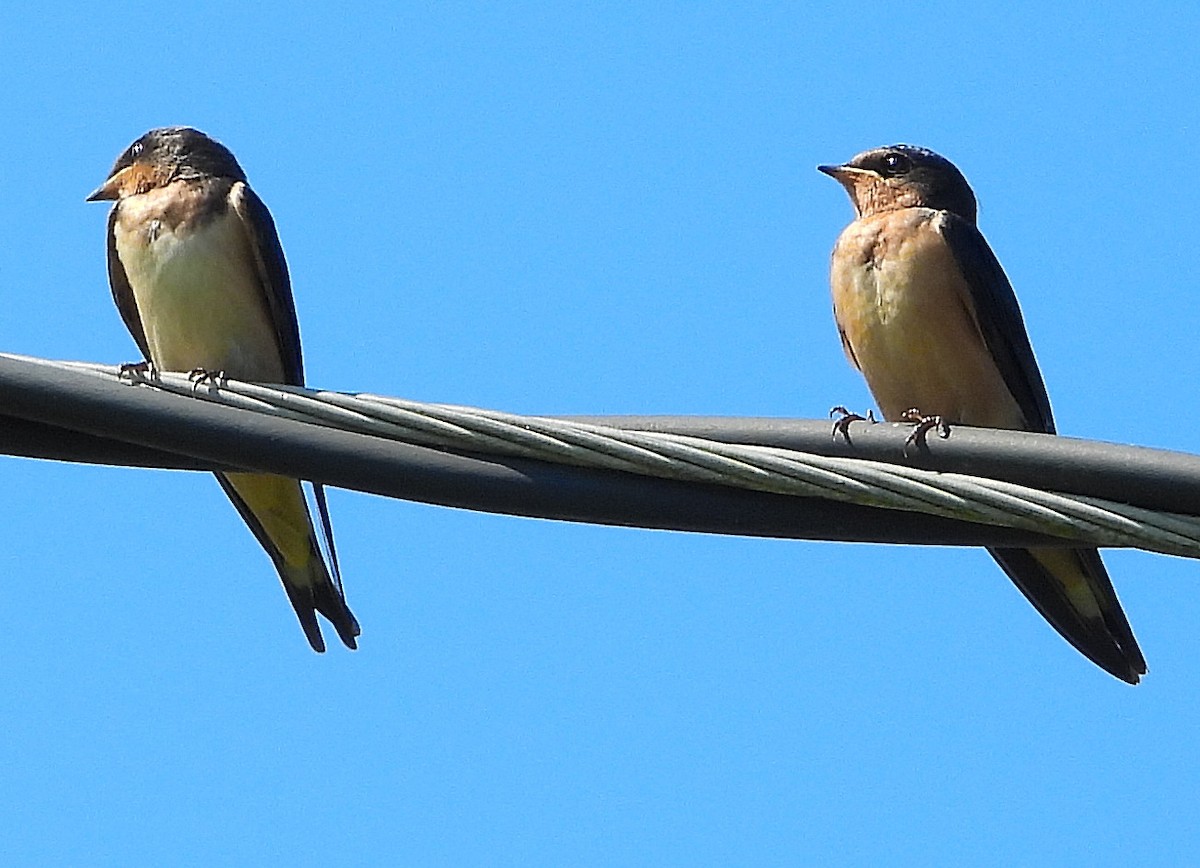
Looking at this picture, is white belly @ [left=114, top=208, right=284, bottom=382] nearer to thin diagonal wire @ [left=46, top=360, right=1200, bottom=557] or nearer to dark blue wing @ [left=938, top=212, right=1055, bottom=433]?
dark blue wing @ [left=938, top=212, right=1055, bottom=433]

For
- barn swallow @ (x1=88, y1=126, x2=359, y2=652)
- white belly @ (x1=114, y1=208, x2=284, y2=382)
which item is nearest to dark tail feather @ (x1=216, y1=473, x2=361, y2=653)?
barn swallow @ (x1=88, y1=126, x2=359, y2=652)

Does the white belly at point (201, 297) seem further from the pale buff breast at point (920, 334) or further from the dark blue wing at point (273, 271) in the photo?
the pale buff breast at point (920, 334)

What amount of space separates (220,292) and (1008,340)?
2.67 meters

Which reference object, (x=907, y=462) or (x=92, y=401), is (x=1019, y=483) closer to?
(x=907, y=462)

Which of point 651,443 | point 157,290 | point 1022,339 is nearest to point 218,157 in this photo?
point 157,290

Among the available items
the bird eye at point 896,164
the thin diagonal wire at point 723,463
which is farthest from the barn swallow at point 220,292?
the thin diagonal wire at point 723,463

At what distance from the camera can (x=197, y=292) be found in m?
6.88

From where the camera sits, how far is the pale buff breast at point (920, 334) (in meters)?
6.57

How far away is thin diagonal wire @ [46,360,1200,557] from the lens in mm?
3627

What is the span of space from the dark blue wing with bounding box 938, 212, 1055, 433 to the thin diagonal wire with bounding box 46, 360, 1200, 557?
9.56 feet

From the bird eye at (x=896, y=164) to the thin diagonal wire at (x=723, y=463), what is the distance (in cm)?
375

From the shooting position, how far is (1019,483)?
385cm

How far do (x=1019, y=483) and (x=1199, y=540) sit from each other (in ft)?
1.23

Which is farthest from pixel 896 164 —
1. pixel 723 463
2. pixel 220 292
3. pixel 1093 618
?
pixel 723 463
